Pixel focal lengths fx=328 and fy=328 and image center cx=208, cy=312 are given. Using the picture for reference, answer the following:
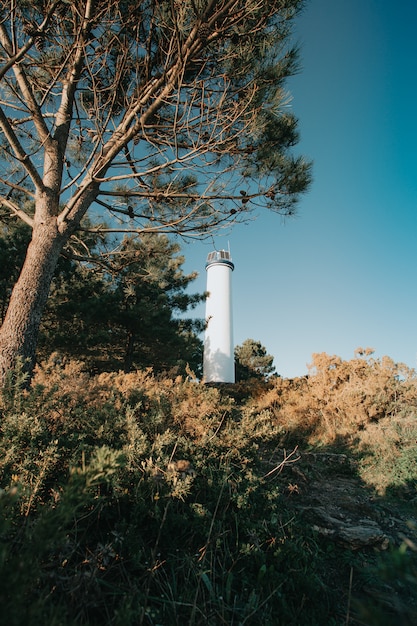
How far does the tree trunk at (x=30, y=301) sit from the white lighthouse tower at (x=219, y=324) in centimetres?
1335

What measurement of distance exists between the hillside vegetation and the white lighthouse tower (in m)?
14.3

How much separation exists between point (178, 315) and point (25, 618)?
1135 cm

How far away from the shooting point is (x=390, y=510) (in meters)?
3.28

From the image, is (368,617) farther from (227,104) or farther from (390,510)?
(227,104)

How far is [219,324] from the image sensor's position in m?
20.3

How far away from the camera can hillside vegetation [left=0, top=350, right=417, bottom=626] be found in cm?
117

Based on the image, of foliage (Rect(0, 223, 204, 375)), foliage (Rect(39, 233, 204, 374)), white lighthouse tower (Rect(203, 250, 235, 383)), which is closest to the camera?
foliage (Rect(0, 223, 204, 375))

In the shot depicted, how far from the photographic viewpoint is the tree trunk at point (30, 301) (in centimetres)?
374

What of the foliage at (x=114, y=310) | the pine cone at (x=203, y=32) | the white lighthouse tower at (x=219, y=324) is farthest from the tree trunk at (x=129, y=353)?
the pine cone at (x=203, y=32)

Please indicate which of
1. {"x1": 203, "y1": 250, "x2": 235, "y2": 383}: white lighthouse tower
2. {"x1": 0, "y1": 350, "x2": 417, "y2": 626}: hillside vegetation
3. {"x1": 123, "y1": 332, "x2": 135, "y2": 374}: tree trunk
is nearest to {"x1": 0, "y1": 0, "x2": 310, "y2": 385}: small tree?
{"x1": 0, "y1": 350, "x2": 417, "y2": 626}: hillside vegetation

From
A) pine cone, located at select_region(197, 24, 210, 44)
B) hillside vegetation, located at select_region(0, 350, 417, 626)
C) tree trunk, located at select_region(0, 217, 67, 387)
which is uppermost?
pine cone, located at select_region(197, 24, 210, 44)

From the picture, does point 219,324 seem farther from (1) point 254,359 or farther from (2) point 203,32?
(2) point 203,32

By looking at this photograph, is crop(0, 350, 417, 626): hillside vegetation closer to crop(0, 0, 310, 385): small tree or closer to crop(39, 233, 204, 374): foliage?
crop(0, 0, 310, 385): small tree

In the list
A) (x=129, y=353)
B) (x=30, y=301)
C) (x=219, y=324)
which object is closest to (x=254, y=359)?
(x=219, y=324)
